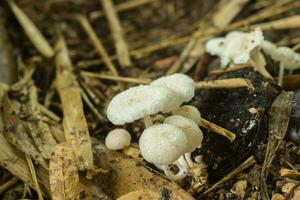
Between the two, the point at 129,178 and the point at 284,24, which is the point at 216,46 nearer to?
the point at 284,24

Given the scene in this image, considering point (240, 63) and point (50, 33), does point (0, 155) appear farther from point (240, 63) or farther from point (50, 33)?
point (50, 33)

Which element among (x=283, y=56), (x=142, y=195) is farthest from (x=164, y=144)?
(x=283, y=56)

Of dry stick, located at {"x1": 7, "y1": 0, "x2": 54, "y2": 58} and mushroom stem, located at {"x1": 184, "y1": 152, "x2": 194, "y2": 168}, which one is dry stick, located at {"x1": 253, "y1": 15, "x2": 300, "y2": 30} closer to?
mushroom stem, located at {"x1": 184, "y1": 152, "x2": 194, "y2": 168}

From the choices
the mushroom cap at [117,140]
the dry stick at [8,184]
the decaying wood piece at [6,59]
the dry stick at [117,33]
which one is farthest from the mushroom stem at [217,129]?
the decaying wood piece at [6,59]

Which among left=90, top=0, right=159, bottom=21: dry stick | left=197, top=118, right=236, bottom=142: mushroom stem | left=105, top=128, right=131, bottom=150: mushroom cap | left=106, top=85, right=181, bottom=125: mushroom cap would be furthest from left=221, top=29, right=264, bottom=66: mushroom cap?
left=90, top=0, right=159, bottom=21: dry stick

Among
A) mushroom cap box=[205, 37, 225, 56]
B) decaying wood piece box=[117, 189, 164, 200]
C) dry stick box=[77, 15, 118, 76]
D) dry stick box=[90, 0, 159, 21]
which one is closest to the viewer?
decaying wood piece box=[117, 189, 164, 200]
